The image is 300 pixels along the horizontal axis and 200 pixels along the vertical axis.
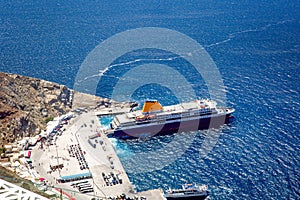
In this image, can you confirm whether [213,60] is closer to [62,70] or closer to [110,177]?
[62,70]

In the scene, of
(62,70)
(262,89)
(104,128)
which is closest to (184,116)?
(104,128)

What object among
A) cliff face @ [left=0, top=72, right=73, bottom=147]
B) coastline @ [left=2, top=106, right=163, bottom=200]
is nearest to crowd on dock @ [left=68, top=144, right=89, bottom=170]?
coastline @ [left=2, top=106, right=163, bottom=200]

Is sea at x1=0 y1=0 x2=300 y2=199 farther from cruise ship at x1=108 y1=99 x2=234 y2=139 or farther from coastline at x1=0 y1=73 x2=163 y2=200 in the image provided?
coastline at x1=0 y1=73 x2=163 y2=200

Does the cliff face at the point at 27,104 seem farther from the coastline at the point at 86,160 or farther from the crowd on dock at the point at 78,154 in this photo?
the crowd on dock at the point at 78,154

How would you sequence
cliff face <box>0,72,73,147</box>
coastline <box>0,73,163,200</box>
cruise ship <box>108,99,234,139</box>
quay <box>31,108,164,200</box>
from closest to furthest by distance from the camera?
quay <box>31,108,164,200</box> < coastline <box>0,73,163,200</box> < cliff face <box>0,72,73,147</box> < cruise ship <box>108,99,234,139</box>

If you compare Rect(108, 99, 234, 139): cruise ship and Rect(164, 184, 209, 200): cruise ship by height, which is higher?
Rect(108, 99, 234, 139): cruise ship

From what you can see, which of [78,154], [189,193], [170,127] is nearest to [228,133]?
[170,127]

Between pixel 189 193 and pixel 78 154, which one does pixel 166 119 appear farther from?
pixel 189 193

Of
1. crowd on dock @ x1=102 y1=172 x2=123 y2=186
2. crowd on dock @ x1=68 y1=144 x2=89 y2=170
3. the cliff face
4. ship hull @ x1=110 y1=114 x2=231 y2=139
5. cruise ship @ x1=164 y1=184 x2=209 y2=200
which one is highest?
the cliff face
